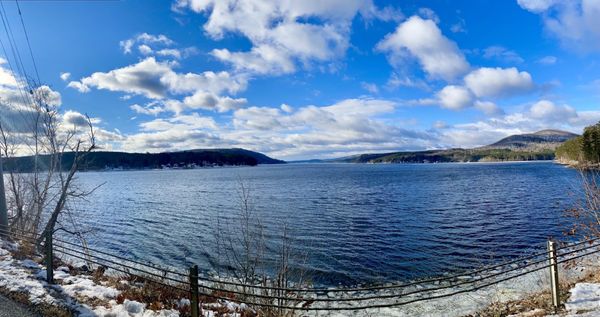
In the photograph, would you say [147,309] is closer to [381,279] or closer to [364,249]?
[381,279]

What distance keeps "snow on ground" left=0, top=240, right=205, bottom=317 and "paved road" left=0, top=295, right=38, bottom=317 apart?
340 millimetres

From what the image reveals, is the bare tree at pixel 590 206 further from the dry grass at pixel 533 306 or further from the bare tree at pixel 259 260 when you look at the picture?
the bare tree at pixel 259 260

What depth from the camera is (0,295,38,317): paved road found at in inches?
300

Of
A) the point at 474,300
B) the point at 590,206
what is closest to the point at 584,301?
the point at 474,300

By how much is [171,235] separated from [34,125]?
12502mm

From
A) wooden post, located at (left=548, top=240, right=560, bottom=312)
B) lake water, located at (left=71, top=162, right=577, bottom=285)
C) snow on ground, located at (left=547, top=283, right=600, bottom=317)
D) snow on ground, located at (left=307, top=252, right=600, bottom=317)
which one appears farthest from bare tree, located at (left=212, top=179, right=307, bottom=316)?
snow on ground, located at (left=547, top=283, right=600, bottom=317)

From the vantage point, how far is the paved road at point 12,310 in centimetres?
762

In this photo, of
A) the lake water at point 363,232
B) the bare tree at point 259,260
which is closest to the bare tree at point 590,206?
the lake water at point 363,232

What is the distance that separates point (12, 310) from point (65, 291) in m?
1.42

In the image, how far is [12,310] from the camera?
25.6ft

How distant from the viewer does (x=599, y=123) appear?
307 ft

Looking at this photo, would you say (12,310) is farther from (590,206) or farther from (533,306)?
(590,206)

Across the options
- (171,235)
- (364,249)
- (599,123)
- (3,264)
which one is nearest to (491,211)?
(364,249)

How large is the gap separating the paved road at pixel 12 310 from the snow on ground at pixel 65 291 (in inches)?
13.4
